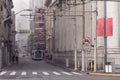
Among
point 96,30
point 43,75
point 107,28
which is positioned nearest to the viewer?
point 43,75

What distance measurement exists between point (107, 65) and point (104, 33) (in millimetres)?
4762

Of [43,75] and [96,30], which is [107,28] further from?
[43,75]

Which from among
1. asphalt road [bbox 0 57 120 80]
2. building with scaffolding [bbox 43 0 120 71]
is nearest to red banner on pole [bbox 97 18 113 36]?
building with scaffolding [bbox 43 0 120 71]

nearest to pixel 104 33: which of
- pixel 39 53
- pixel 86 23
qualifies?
pixel 86 23

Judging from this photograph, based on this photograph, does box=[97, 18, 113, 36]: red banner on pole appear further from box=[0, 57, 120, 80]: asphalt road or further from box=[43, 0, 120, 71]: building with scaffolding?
box=[0, 57, 120, 80]: asphalt road

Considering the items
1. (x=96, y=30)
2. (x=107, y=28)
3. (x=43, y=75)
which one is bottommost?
(x=43, y=75)

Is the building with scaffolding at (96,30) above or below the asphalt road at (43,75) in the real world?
above

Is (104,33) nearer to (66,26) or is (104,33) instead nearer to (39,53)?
(66,26)

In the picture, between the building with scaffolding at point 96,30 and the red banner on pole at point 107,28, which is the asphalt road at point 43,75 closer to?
the building with scaffolding at point 96,30

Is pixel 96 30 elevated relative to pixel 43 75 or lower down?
elevated

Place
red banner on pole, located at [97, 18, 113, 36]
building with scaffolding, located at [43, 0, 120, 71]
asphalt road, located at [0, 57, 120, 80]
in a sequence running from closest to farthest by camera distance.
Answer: asphalt road, located at [0, 57, 120, 80], red banner on pole, located at [97, 18, 113, 36], building with scaffolding, located at [43, 0, 120, 71]

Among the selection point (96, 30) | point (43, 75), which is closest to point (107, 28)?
point (96, 30)

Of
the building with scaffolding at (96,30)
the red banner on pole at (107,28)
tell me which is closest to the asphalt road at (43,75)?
the building with scaffolding at (96,30)

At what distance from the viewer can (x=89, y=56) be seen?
5647 cm
